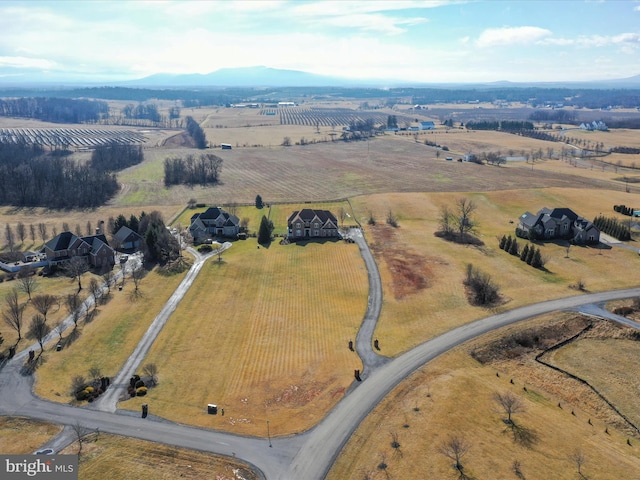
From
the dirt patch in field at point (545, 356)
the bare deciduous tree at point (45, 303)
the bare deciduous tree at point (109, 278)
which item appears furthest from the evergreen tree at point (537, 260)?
the bare deciduous tree at point (45, 303)

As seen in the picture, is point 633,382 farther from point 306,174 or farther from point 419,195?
point 306,174

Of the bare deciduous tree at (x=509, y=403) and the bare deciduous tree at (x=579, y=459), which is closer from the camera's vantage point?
the bare deciduous tree at (x=579, y=459)

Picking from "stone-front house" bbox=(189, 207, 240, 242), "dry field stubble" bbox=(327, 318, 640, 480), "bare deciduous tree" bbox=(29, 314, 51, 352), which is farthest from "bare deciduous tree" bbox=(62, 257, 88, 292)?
"dry field stubble" bbox=(327, 318, 640, 480)

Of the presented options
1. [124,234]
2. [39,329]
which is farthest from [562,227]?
[39,329]

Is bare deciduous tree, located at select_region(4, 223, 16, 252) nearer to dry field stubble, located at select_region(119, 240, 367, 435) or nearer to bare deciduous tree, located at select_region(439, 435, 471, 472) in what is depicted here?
dry field stubble, located at select_region(119, 240, 367, 435)

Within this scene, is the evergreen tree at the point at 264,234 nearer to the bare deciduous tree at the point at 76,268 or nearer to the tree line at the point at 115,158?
the bare deciduous tree at the point at 76,268

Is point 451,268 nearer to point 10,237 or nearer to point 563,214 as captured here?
point 563,214
